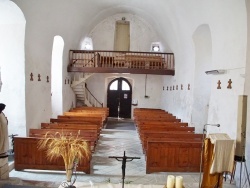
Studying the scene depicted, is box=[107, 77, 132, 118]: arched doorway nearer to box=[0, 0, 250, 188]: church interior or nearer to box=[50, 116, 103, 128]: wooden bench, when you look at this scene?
box=[0, 0, 250, 188]: church interior

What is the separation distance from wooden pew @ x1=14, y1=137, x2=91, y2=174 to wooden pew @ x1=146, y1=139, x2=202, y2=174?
8.15 ft

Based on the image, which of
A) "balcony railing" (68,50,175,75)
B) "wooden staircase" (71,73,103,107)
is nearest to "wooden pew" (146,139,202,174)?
"balcony railing" (68,50,175,75)

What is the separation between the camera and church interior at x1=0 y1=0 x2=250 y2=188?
526 cm

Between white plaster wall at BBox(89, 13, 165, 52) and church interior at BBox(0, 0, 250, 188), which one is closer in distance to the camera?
church interior at BBox(0, 0, 250, 188)

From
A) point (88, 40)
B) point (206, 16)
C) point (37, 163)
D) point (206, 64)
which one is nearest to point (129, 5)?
point (88, 40)

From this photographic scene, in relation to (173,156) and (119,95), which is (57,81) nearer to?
(119,95)

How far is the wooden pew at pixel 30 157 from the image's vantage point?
6198 mm

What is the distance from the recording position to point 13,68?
732cm

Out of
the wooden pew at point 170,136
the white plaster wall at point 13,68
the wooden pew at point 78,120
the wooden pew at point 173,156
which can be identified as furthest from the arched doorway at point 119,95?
the wooden pew at point 173,156

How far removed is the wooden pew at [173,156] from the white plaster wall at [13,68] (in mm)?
4205

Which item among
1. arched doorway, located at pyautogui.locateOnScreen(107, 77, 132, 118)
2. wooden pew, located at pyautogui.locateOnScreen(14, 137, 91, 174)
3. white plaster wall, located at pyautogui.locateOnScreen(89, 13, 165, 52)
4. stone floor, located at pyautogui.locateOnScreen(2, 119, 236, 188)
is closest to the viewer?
stone floor, located at pyautogui.locateOnScreen(2, 119, 236, 188)

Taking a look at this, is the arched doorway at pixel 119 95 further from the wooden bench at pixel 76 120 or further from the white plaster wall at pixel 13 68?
the white plaster wall at pixel 13 68

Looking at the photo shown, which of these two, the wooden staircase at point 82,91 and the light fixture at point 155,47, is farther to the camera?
the light fixture at point 155,47

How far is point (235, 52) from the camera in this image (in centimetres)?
572
